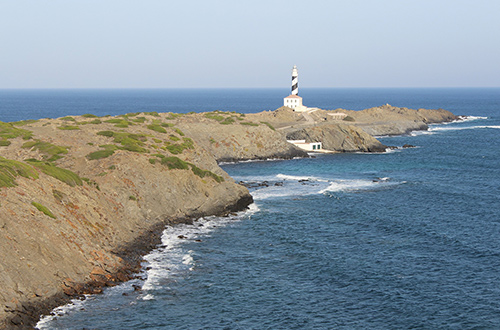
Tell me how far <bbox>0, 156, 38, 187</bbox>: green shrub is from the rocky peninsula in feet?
0.36

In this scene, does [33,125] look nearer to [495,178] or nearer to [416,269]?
[416,269]

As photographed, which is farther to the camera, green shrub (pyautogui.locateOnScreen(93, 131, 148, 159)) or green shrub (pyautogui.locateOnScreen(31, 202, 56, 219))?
green shrub (pyautogui.locateOnScreen(93, 131, 148, 159))

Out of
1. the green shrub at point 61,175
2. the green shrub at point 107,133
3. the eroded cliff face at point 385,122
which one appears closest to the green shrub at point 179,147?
the green shrub at point 107,133

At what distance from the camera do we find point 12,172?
50000 millimetres

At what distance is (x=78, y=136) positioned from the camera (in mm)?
79000

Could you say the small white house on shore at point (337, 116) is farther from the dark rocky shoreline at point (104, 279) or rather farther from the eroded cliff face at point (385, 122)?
the dark rocky shoreline at point (104, 279)

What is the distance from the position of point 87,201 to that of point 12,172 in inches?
300

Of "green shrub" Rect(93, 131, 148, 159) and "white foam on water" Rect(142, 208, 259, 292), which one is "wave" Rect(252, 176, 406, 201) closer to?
"white foam on water" Rect(142, 208, 259, 292)

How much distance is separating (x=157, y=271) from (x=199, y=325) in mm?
10617

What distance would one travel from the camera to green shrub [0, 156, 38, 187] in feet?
155

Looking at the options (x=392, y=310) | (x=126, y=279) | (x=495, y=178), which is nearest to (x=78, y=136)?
(x=126, y=279)

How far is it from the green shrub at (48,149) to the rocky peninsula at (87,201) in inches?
5.4

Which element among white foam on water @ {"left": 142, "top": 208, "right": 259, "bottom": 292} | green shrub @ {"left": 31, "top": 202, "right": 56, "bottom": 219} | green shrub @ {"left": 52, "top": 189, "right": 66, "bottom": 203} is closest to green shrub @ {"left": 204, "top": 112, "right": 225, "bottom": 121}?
white foam on water @ {"left": 142, "top": 208, "right": 259, "bottom": 292}

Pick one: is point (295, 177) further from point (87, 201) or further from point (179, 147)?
point (87, 201)
